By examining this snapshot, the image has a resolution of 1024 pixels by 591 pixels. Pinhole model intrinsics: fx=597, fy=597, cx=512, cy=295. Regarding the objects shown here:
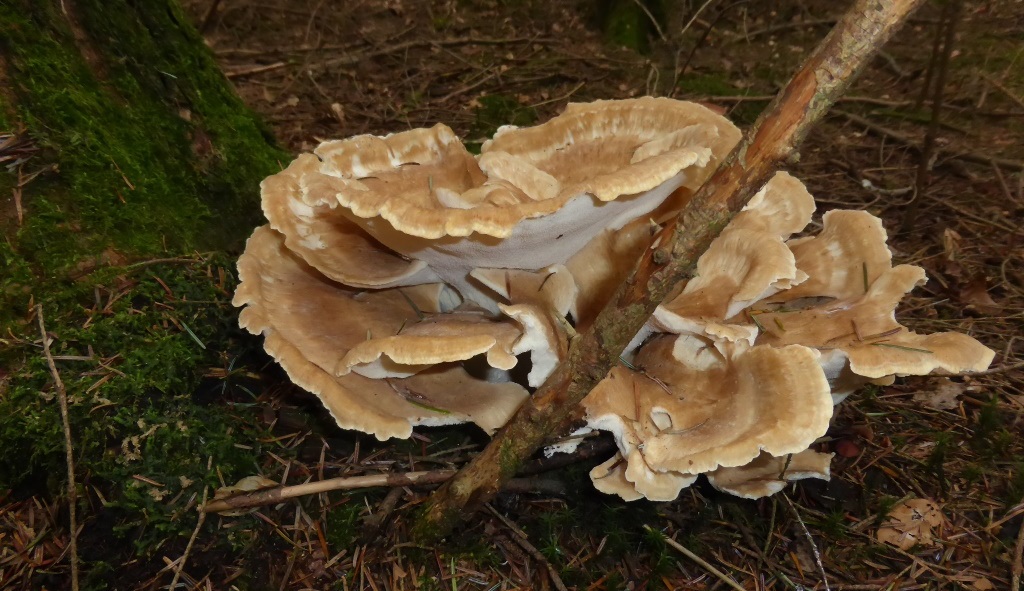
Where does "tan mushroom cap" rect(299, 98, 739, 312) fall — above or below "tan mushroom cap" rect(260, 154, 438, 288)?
above

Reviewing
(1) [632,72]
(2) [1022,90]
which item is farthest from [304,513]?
(2) [1022,90]

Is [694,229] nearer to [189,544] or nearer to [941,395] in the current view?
[189,544]

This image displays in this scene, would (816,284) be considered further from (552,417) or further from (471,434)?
(471,434)

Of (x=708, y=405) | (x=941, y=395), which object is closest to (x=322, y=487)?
(x=708, y=405)

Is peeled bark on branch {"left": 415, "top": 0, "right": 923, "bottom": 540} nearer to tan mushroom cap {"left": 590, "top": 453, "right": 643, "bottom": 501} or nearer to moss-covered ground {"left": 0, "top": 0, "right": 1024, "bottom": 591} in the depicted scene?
tan mushroom cap {"left": 590, "top": 453, "right": 643, "bottom": 501}

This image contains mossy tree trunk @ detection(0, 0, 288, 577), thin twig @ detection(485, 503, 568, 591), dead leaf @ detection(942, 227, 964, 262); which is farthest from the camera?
dead leaf @ detection(942, 227, 964, 262)

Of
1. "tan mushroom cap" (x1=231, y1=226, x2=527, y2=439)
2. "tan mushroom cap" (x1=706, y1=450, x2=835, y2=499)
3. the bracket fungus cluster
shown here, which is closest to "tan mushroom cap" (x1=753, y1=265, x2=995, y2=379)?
the bracket fungus cluster

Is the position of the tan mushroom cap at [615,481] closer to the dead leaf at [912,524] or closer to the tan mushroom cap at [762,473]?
the tan mushroom cap at [762,473]
